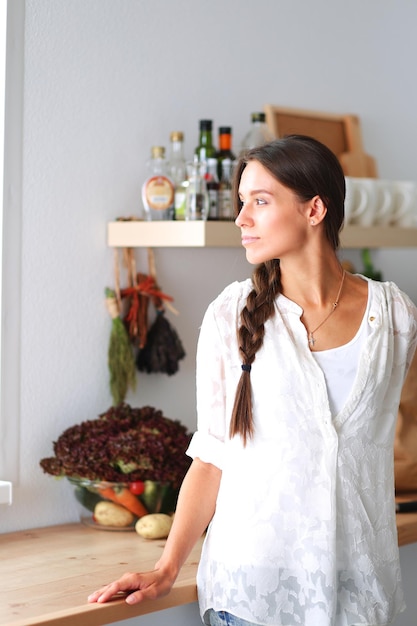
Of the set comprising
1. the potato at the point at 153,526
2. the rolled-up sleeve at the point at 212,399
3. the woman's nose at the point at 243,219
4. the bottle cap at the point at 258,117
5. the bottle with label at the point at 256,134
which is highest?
the bottle cap at the point at 258,117

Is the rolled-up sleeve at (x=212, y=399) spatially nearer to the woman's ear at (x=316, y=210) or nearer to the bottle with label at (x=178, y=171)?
the woman's ear at (x=316, y=210)

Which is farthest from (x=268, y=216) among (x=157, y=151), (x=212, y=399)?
(x=157, y=151)

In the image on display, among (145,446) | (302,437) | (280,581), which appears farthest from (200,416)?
(145,446)

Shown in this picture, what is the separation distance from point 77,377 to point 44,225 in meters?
0.35

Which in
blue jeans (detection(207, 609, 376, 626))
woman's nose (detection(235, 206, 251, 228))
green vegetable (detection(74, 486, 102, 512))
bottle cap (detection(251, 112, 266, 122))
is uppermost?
bottle cap (detection(251, 112, 266, 122))

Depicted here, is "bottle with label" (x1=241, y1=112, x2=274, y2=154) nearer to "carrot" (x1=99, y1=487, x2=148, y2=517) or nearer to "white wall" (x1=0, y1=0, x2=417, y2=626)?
"white wall" (x1=0, y1=0, x2=417, y2=626)

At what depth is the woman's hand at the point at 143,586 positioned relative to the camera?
1516 mm

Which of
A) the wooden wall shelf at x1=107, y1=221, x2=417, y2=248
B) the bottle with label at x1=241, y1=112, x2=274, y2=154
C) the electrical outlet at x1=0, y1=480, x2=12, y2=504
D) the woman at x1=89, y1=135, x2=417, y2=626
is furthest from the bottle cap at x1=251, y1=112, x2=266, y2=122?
the electrical outlet at x1=0, y1=480, x2=12, y2=504

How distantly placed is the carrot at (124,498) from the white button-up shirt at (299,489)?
51 cm

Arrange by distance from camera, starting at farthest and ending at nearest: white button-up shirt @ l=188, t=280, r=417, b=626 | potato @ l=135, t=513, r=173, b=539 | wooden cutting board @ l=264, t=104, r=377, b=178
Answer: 1. wooden cutting board @ l=264, t=104, r=377, b=178
2. potato @ l=135, t=513, r=173, b=539
3. white button-up shirt @ l=188, t=280, r=417, b=626

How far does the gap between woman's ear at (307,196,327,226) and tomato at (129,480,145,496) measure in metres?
0.76

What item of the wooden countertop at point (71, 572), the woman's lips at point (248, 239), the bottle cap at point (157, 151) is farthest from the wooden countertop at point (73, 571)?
the bottle cap at point (157, 151)

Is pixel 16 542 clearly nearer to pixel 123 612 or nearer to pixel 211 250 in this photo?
pixel 123 612

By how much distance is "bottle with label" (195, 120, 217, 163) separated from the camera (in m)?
2.30
